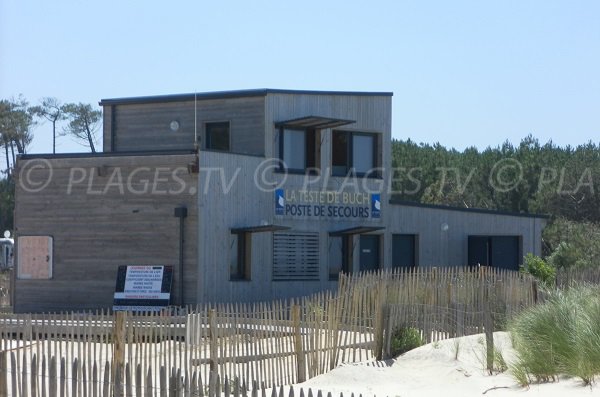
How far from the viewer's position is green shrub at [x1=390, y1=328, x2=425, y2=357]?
742 inches

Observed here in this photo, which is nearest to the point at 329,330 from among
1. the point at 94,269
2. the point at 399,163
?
the point at 94,269

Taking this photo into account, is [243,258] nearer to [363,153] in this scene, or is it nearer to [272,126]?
[272,126]

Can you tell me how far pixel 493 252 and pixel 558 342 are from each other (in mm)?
18631

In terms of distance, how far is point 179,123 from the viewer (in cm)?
3019

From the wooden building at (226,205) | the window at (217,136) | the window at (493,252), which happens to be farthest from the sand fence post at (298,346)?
the window at (493,252)

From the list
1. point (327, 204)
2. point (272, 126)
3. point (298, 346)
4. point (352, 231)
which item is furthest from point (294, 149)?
point (298, 346)

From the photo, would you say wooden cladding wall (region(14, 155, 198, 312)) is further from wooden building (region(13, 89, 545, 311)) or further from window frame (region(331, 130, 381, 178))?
window frame (region(331, 130, 381, 178))

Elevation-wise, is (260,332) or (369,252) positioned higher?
(369,252)

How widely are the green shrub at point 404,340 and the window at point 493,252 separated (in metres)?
15.0

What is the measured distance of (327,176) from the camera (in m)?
29.8

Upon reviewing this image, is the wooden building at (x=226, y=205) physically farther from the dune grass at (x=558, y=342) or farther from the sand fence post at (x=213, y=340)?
the dune grass at (x=558, y=342)

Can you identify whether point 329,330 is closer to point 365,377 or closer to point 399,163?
point 365,377

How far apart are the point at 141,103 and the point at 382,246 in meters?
8.04

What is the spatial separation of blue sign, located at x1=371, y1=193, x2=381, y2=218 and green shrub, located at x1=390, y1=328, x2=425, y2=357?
12.0 meters
